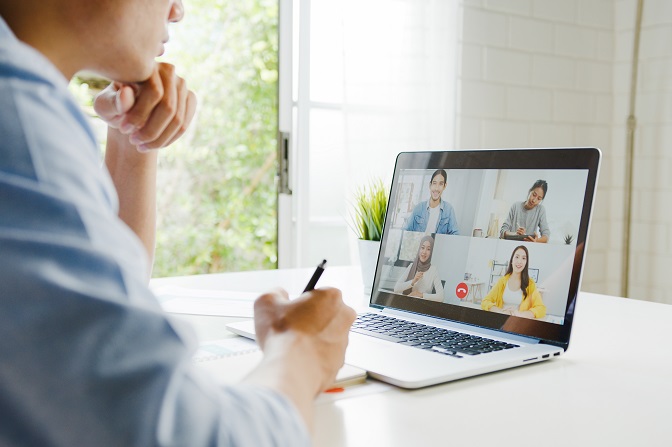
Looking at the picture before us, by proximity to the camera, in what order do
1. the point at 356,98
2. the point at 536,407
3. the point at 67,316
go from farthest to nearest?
the point at 356,98
the point at 536,407
the point at 67,316

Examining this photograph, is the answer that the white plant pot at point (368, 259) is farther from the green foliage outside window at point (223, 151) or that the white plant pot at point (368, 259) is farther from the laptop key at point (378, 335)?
the green foliage outside window at point (223, 151)

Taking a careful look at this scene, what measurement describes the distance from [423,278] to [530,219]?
183 millimetres

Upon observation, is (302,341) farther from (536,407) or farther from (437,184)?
(437,184)

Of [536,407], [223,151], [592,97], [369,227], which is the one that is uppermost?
[592,97]

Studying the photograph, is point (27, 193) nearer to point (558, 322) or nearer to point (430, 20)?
point (558, 322)

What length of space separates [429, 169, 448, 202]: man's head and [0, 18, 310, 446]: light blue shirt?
0.71 metres

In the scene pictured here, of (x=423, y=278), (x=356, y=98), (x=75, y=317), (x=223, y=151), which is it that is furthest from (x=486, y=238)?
(x=223, y=151)

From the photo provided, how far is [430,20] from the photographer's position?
267 cm

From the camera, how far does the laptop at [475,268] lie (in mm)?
798

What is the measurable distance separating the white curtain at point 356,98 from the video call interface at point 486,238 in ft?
4.63

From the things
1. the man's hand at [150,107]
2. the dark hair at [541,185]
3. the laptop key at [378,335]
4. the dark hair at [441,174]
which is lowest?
the laptop key at [378,335]

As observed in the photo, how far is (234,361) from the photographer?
2.49 ft

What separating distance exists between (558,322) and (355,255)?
1.65m

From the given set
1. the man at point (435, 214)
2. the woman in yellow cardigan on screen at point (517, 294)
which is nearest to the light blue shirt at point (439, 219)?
the man at point (435, 214)
